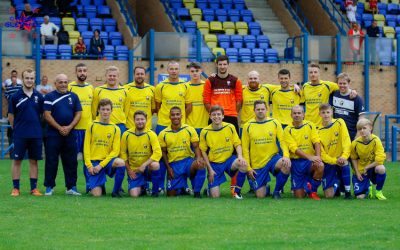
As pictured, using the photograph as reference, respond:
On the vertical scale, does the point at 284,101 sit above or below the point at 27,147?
above

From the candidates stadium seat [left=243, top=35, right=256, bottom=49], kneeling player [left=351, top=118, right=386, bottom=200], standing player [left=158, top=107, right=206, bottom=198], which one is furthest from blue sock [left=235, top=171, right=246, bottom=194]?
stadium seat [left=243, top=35, right=256, bottom=49]

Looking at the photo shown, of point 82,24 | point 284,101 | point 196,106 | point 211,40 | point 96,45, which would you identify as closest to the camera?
point 284,101

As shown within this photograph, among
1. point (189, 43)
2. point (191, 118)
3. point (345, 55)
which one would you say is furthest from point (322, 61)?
point (191, 118)

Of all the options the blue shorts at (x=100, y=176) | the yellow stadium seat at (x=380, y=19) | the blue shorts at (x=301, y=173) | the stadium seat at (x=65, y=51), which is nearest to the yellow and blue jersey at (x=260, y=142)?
the blue shorts at (x=301, y=173)

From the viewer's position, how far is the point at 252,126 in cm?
1506

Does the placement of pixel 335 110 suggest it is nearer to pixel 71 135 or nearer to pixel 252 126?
pixel 252 126

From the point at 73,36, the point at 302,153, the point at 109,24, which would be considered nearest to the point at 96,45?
the point at 73,36

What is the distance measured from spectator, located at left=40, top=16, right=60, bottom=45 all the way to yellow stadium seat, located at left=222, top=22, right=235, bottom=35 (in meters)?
6.17

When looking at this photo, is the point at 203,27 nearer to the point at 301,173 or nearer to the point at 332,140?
the point at 332,140

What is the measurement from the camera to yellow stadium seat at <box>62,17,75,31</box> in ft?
97.5

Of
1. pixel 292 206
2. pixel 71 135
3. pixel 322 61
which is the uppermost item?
pixel 322 61

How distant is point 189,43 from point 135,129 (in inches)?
506

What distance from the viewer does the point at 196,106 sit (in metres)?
16.3

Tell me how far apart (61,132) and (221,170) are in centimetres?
239
